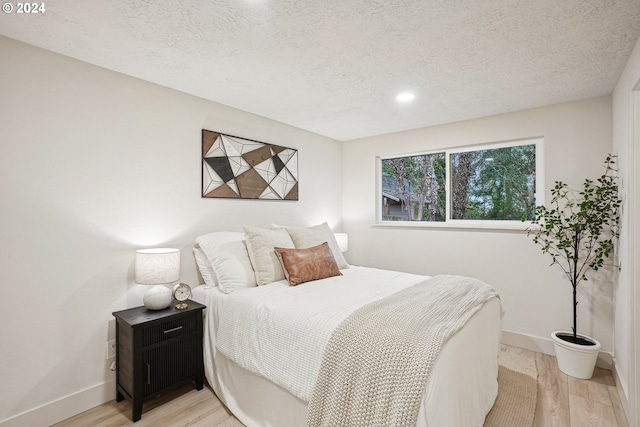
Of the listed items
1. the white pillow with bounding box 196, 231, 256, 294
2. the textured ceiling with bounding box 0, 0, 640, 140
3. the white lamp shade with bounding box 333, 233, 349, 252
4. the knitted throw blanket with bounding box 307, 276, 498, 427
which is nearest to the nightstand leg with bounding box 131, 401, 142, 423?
the white pillow with bounding box 196, 231, 256, 294

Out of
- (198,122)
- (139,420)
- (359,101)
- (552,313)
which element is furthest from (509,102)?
(139,420)

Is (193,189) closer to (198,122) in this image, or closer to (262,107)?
(198,122)

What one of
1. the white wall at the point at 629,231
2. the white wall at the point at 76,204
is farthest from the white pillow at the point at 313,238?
the white wall at the point at 629,231

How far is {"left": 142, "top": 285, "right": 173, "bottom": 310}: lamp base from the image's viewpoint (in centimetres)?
231

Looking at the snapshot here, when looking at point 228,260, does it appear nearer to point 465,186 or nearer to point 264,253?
point 264,253

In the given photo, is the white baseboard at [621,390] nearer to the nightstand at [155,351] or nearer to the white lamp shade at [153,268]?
the nightstand at [155,351]

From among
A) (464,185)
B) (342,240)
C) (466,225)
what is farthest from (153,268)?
(464,185)

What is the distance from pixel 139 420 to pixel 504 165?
3921mm

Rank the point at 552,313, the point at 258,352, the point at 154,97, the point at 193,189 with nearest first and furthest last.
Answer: the point at 258,352, the point at 154,97, the point at 193,189, the point at 552,313

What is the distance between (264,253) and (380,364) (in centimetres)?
150

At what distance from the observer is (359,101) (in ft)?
9.81

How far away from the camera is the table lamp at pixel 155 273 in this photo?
2283 millimetres

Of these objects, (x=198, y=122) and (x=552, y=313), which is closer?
(x=198, y=122)

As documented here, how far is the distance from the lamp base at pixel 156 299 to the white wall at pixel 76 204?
0.75 ft
